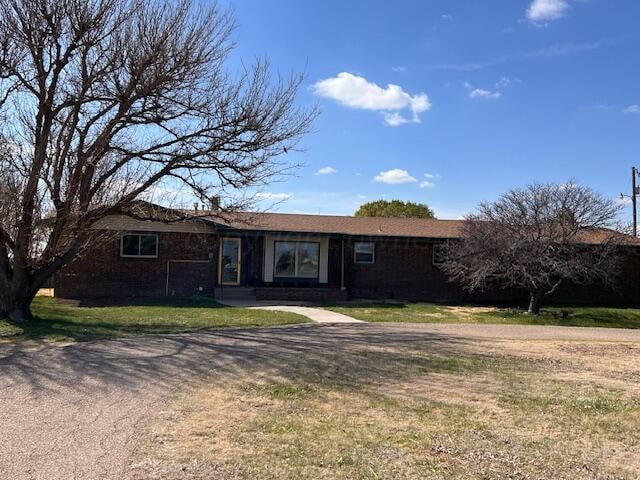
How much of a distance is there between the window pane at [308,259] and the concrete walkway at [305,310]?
10.8 feet

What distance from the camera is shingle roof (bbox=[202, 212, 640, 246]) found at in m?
22.7

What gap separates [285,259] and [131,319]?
987 cm

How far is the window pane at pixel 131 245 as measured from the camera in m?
22.5

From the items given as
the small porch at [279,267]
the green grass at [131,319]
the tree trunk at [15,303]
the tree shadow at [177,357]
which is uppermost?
the small porch at [279,267]

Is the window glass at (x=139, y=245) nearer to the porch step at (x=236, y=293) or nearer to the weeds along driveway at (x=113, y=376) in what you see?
the porch step at (x=236, y=293)

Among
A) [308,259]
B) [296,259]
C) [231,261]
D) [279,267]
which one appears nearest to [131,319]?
[231,261]

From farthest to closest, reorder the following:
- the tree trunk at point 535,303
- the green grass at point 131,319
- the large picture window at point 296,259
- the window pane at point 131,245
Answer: the large picture window at point 296,259, the window pane at point 131,245, the tree trunk at point 535,303, the green grass at point 131,319

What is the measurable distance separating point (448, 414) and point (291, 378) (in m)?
2.46

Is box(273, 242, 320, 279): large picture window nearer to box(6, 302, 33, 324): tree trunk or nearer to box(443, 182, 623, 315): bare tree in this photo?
box(443, 182, 623, 315): bare tree

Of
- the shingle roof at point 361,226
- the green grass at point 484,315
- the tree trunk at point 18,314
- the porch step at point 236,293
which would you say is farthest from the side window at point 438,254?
the tree trunk at point 18,314

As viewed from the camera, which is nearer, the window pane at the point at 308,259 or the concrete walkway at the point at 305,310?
the concrete walkway at the point at 305,310

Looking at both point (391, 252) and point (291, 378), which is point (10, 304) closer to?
point (291, 378)

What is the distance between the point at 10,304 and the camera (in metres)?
14.0

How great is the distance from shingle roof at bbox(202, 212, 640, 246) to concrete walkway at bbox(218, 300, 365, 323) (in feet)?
9.87
